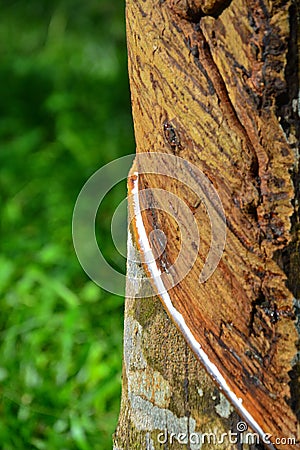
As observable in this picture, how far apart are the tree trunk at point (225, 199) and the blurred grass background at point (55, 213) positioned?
1152 mm

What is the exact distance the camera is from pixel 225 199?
37.0 inches

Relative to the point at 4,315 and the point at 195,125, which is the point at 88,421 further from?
the point at 195,125

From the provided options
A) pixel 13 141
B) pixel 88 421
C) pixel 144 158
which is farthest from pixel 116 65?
pixel 144 158

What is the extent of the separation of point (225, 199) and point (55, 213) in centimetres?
240

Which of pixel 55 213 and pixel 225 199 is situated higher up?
pixel 55 213

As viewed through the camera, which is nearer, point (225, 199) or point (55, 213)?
point (225, 199)

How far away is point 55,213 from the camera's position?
328 cm

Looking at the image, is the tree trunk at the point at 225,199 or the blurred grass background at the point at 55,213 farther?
the blurred grass background at the point at 55,213

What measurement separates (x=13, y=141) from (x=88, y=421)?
1968mm

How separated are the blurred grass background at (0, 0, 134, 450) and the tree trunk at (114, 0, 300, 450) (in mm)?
1152

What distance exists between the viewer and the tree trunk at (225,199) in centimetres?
87

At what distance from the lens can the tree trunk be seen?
0.87 meters

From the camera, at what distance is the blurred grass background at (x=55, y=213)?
230 centimetres

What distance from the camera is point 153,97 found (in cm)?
100
